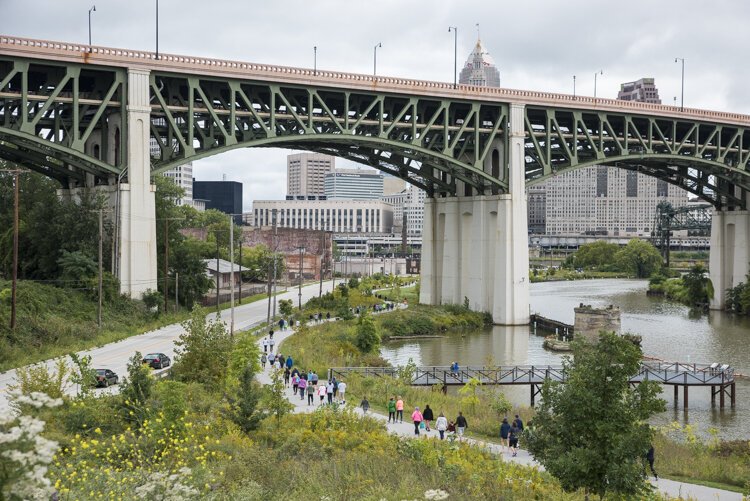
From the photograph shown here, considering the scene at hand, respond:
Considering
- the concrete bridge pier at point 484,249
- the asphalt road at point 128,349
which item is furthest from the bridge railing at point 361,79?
the asphalt road at point 128,349

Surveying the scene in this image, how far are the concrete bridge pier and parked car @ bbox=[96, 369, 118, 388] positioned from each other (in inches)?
1526

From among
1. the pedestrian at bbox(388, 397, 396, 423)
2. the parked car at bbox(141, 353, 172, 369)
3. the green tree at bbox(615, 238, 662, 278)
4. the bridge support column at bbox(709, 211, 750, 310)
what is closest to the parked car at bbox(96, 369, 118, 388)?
the parked car at bbox(141, 353, 172, 369)

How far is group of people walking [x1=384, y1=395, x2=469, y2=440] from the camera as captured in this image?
90.5 feet

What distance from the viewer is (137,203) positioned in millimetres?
52406

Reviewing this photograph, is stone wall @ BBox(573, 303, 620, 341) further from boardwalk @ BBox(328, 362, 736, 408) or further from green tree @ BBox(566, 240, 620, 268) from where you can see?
green tree @ BBox(566, 240, 620, 268)

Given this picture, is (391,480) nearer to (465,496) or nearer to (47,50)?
(465,496)

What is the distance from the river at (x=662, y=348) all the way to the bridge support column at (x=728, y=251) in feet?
13.8

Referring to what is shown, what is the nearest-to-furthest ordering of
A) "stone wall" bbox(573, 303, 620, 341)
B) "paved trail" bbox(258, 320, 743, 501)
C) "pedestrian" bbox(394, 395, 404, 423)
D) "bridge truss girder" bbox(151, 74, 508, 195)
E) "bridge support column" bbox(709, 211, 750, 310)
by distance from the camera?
1. "paved trail" bbox(258, 320, 743, 501)
2. "pedestrian" bbox(394, 395, 404, 423)
3. "bridge truss girder" bbox(151, 74, 508, 195)
4. "stone wall" bbox(573, 303, 620, 341)
5. "bridge support column" bbox(709, 211, 750, 310)

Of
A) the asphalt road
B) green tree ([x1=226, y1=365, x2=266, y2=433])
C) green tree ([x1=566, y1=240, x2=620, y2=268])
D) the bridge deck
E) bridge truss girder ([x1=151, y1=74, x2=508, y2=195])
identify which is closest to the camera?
green tree ([x1=226, y1=365, x2=266, y2=433])

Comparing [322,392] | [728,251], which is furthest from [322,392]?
[728,251]

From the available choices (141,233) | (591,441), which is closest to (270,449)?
(591,441)

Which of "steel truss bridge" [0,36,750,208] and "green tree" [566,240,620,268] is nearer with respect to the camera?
"steel truss bridge" [0,36,750,208]

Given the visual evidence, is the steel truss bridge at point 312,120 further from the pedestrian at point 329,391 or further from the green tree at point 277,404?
the green tree at point 277,404

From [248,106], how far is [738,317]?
1982 inches
